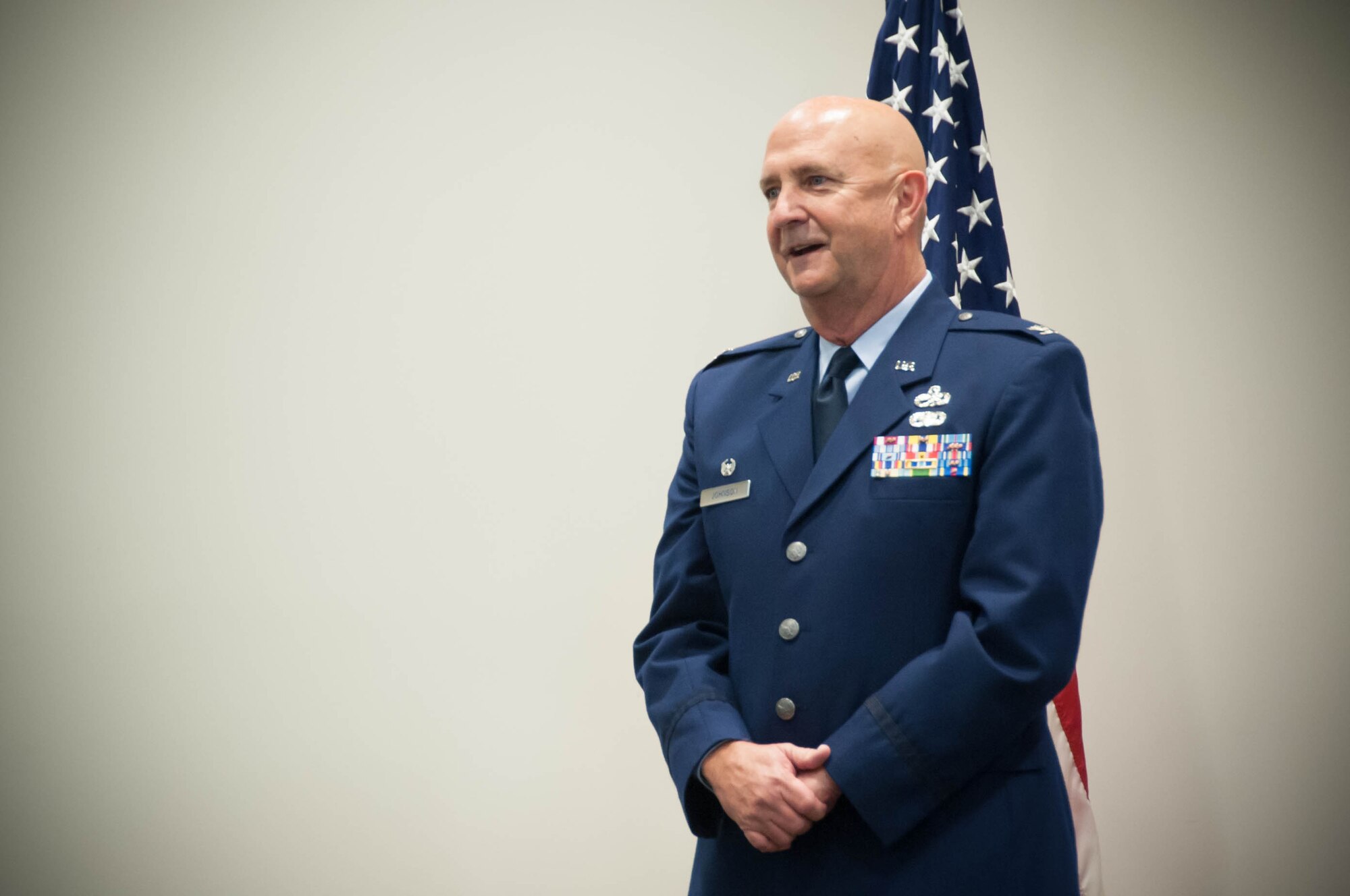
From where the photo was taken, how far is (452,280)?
244cm

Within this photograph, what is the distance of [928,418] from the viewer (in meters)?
1.23

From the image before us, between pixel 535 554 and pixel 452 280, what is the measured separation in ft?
2.15

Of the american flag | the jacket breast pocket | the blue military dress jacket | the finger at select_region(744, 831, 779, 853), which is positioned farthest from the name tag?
the american flag

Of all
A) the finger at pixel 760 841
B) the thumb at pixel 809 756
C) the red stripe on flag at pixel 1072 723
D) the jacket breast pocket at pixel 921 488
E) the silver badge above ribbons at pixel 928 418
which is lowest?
the red stripe on flag at pixel 1072 723

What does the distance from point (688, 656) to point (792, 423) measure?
Result: 1.06 feet

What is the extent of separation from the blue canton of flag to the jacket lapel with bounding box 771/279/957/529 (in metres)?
0.73

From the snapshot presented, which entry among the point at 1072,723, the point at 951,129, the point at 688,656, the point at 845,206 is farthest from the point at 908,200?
the point at 1072,723

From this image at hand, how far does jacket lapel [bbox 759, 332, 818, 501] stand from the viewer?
1299 millimetres

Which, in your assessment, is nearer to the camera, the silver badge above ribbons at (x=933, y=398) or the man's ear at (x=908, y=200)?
the silver badge above ribbons at (x=933, y=398)

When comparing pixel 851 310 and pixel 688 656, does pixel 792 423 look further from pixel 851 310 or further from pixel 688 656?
pixel 688 656

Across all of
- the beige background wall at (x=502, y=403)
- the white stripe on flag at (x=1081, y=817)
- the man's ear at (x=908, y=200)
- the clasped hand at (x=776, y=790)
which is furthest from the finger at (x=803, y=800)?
the beige background wall at (x=502, y=403)

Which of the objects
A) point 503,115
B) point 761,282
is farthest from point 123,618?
point 761,282

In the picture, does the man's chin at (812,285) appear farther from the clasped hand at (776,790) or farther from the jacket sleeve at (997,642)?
the clasped hand at (776,790)

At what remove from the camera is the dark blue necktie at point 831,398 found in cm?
132
